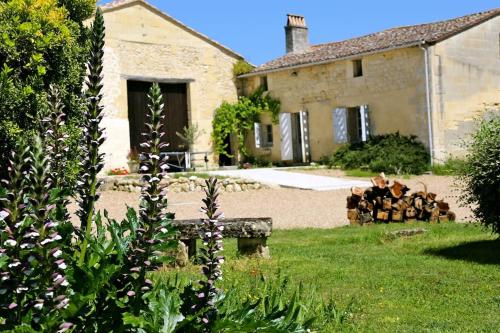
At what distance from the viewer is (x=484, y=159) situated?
7727 mm

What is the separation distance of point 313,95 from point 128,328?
2495cm

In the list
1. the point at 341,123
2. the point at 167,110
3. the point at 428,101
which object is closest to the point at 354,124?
the point at 341,123

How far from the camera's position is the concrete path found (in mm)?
19484

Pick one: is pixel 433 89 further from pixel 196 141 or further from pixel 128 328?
pixel 128 328

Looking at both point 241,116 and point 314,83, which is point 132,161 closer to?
point 241,116

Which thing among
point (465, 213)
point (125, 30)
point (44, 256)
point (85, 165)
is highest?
point (125, 30)

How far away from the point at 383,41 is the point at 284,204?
11.6 metres

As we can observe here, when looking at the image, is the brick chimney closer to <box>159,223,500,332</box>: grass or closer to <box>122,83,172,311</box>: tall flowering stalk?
<box>159,223,500,332</box>: grass

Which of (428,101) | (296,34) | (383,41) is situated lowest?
(428,101)

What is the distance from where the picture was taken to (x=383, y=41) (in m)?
25.8

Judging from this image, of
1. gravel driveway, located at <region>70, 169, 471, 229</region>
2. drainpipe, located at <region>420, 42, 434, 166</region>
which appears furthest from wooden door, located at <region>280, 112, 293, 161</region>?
gravel driveway, located at <region>70, 169, 471, 229</region>

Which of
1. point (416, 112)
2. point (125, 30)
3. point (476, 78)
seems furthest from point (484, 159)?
point (125, 30)

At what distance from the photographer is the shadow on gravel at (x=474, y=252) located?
7867 millimetres

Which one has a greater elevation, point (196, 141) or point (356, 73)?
point (356, 73)
